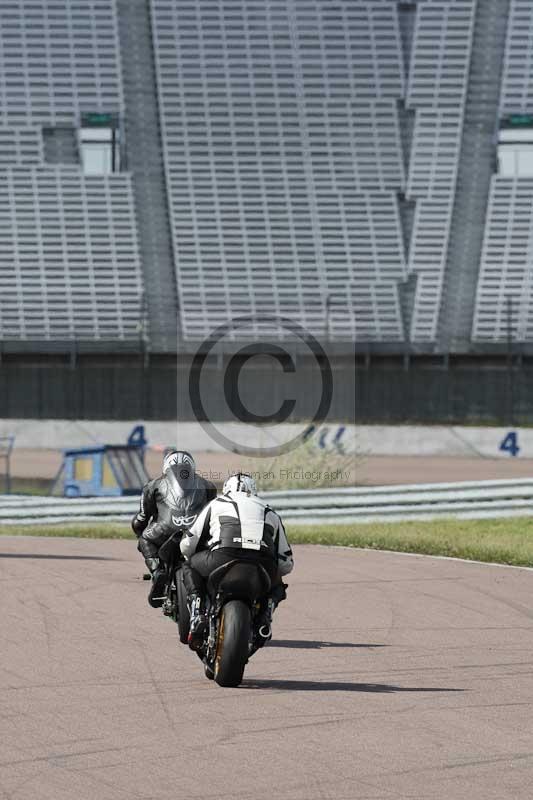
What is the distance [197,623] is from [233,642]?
59cm

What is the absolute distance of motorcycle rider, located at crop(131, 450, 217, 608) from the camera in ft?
32.9

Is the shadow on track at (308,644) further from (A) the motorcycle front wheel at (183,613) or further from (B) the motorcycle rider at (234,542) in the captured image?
(B) the motorcycle rider at (234,542)

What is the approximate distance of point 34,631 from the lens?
10.3m

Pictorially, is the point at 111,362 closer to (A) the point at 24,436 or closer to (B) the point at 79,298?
(A) the point at 24,436

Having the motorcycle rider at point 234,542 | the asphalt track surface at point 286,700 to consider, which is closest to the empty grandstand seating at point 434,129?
the asphalt track surface at point 286,700

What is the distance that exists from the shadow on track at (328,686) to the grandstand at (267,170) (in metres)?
27.3

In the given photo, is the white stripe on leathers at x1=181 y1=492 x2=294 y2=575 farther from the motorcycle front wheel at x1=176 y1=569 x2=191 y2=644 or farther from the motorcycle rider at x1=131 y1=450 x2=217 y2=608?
the motorcycle rider at x1=131 y1=450 x2=217 y2=608

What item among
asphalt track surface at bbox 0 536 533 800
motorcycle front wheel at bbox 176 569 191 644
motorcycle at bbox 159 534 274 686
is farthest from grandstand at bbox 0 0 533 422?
motorcycle at bbox 159 534 274 686

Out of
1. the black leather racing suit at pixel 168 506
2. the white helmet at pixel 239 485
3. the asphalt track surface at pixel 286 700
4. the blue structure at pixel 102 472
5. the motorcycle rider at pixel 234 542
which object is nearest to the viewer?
the asphalt track surface at pixel 286 700

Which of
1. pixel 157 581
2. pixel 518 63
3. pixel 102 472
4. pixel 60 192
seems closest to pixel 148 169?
pixel 60 192

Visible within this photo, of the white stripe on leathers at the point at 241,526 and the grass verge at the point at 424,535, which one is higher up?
the white stripe on leathers at the point at 241,526

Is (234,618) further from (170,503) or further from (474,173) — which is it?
(474,173)

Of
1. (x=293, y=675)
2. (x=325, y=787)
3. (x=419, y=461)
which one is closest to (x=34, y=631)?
(x=293, y=675)

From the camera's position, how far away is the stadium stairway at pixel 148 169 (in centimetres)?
3872
